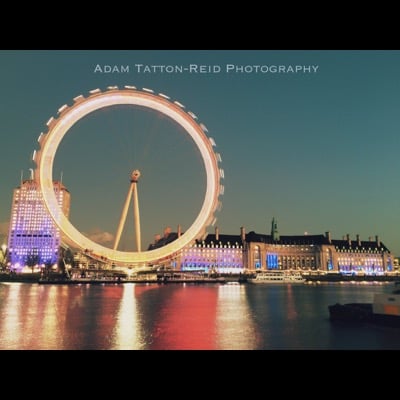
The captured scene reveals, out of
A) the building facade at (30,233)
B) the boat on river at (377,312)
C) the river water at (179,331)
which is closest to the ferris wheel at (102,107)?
the river water at (179,331)

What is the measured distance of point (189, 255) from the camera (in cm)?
6831

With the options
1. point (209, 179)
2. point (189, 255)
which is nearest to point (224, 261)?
point (189, 255)

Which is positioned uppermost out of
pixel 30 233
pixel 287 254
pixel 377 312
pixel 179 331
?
pixel 30 233

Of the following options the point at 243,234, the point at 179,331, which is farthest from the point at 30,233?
the point at 179,331

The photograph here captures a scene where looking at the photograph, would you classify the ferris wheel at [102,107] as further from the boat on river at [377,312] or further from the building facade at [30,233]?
the building facade at [30,233]

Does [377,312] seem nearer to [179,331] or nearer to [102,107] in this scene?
[179,331]

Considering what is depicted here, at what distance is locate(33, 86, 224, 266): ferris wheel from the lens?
20.3 metres

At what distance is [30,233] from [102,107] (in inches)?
2093

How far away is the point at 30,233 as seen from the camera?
68.1 m

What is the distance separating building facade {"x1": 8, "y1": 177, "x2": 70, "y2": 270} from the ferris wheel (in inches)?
1505

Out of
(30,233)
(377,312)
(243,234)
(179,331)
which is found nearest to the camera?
(179,331)

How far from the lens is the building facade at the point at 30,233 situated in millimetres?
60875

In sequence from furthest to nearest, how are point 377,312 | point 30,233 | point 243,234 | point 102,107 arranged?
point 243,234, point 30,233, point 102,107, point 377,312
